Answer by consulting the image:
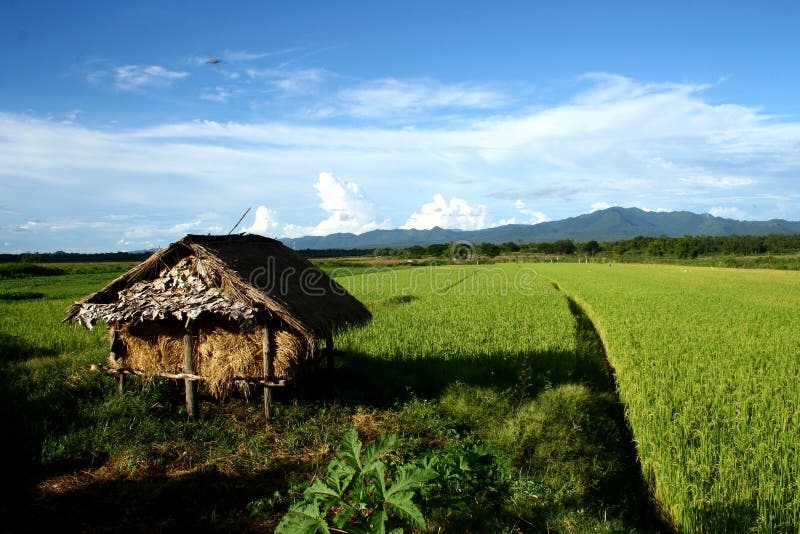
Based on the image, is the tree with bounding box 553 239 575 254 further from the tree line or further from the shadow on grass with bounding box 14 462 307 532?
the shadow on grass with bounding box 14 462 307 532

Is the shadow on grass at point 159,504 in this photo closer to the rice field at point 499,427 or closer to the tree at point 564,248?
the rice field at point 499,427

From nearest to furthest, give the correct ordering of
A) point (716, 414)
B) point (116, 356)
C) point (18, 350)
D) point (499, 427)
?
1. point (716, 414)
2. point (499, 427)
3. point (116, 356)
4. point (18, 350)

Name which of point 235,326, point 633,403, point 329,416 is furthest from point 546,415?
point 235,326

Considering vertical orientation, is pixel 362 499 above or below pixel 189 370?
below

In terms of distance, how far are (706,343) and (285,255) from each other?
8.49 m

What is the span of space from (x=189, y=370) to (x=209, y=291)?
45.4 inches

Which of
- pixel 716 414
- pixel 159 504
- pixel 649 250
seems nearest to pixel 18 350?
pixel 159 504

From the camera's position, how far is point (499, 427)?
6109 millimetres

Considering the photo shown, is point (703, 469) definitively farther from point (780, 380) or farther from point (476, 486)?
point (780, 380)

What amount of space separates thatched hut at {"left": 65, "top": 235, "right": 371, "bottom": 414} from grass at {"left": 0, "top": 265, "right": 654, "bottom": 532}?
548 mm

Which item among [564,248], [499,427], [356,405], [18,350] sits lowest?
[499,427]

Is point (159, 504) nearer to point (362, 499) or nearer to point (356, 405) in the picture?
point (362, 499)

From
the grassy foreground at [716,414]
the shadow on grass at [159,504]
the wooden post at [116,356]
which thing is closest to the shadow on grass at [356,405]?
the shadow on grass at [159,504]

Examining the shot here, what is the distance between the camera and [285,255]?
26.6 ft
